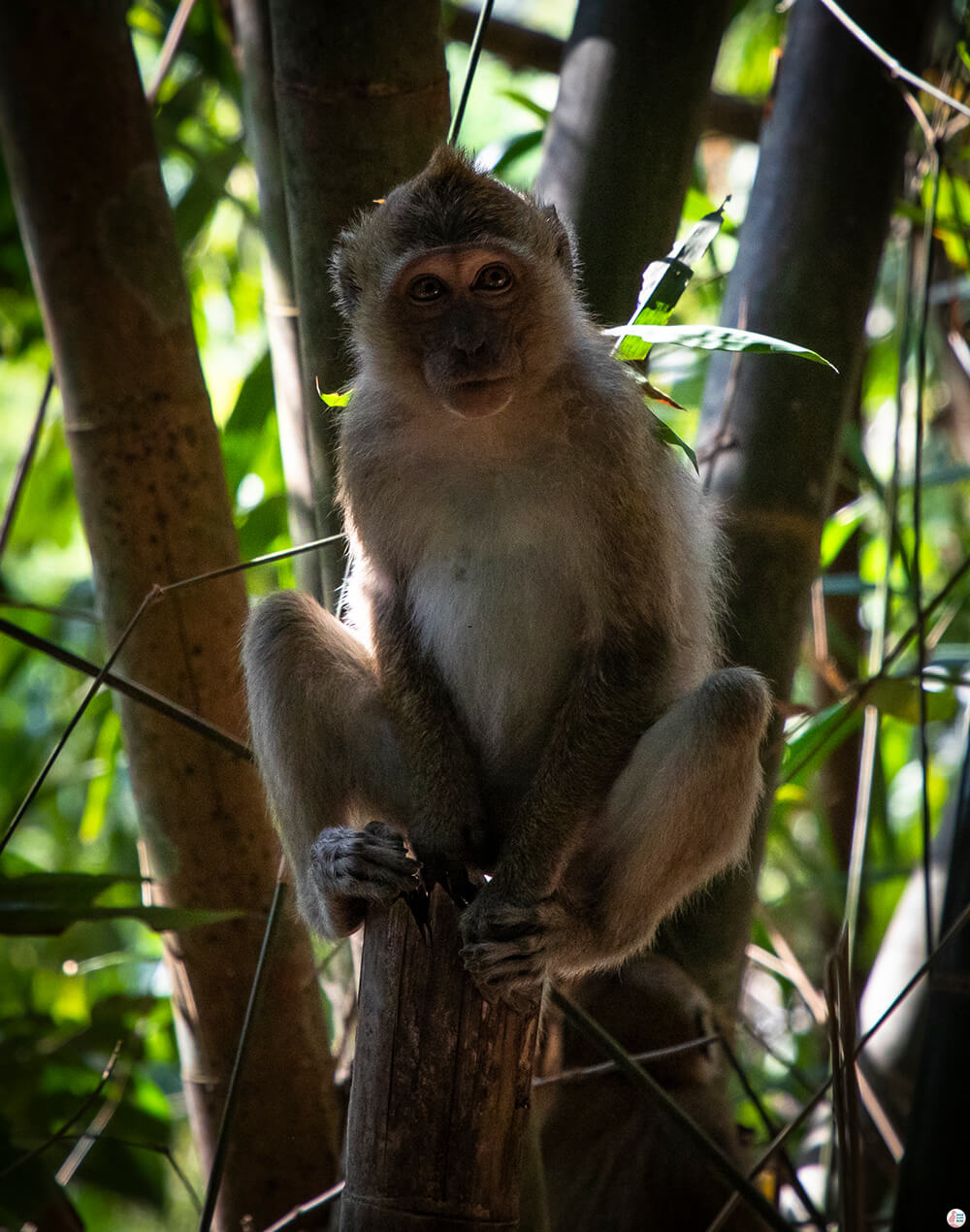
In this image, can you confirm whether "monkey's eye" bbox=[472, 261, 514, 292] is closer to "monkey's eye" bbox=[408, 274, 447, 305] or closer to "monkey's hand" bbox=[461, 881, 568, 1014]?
"monkey's eye" bbox=[408, 274, 447, 305]

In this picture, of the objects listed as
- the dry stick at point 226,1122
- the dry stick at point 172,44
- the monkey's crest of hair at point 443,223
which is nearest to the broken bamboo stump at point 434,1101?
the dry stick at point 226,1122

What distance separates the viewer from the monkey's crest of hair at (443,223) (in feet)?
12.0

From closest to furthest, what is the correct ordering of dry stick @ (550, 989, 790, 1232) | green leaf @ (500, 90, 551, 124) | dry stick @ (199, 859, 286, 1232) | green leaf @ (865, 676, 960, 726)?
dry stick @ (550, 989, 790, 1232), dry stick @ (199, 859, 286, 1232), green leaf @ (865, 676, 960, 726), green leaf @ (500, 90, 551, 124)

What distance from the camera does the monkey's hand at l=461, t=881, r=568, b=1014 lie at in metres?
3.17

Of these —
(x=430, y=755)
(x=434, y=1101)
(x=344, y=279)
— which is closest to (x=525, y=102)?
(x=344, y=279)

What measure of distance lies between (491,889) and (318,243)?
6.98ft

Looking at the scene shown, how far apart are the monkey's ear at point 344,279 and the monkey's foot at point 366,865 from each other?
1663mm

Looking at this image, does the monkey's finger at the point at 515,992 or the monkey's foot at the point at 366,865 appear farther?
the monkey's foot at the point at 366,865

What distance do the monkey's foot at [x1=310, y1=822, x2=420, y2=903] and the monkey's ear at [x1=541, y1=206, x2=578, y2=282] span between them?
1.86 metres

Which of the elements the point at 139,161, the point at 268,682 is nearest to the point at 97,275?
the point at 139,161

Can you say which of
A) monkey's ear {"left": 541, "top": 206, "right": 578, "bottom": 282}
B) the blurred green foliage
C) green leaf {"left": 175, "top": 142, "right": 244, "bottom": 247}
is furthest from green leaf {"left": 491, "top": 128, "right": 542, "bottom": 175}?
monkey's ear {"left": 541, "top": 206, "right": 578, "bottom": 282}

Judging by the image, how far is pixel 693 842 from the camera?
356 cm

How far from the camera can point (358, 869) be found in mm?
3428

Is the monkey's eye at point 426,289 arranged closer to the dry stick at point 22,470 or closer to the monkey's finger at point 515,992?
the dry stick at point 22,470
